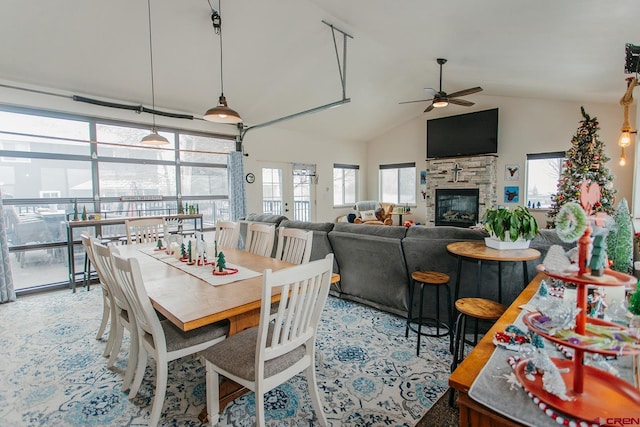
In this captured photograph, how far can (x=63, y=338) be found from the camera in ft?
9.54

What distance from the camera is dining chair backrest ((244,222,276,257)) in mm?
3035

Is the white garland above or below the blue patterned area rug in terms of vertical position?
above

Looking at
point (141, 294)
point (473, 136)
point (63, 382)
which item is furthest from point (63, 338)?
point (473, 136)

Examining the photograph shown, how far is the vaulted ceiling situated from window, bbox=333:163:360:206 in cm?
289

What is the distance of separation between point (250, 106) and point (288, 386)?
5164mm

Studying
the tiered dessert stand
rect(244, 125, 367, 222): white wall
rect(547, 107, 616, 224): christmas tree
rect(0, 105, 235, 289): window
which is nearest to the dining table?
the tiered dessert stand

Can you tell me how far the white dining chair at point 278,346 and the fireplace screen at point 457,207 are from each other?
21.7ft

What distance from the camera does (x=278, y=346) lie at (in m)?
1.55

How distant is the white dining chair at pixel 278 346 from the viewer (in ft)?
4.73

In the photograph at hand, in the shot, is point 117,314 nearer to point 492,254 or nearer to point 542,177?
point 492,254

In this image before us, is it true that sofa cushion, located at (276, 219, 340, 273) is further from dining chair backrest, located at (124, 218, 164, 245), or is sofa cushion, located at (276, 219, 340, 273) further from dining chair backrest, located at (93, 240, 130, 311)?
dining chair backrest, located at (93, 240, 130, 311)

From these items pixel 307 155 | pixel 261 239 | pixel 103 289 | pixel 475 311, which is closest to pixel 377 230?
pixel 261 239

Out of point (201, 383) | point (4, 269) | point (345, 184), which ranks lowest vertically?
point (201, 383)

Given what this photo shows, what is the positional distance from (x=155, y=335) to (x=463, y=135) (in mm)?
7544
